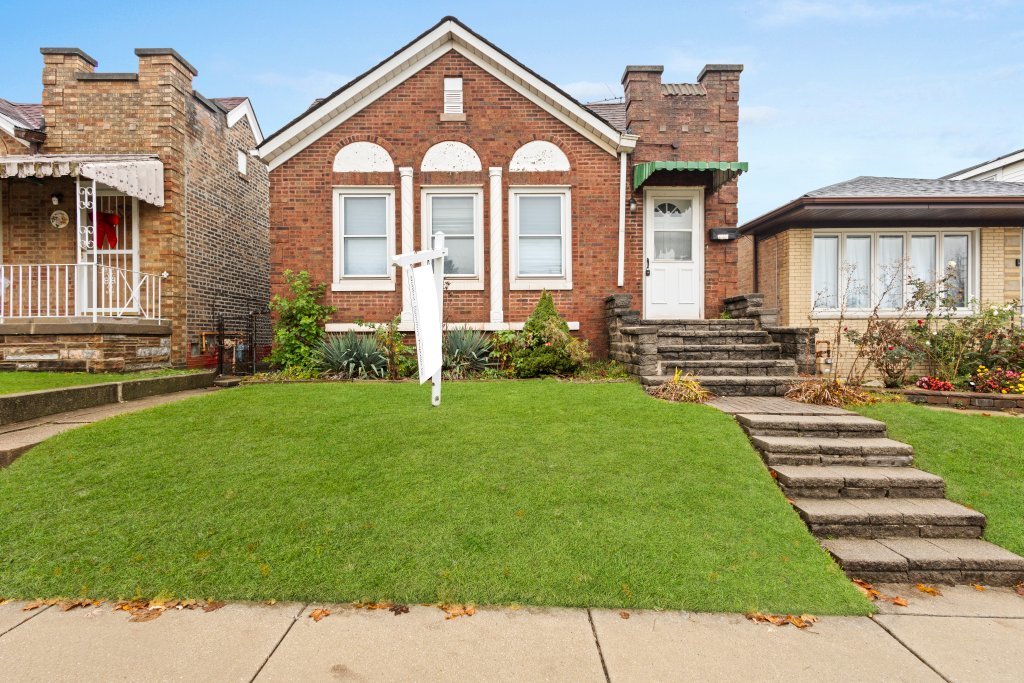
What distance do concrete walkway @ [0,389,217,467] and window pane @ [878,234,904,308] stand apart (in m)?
13.3

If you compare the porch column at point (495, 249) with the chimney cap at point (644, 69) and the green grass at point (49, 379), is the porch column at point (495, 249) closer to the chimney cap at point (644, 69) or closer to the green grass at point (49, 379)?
the chimney cap at point (644, 69)

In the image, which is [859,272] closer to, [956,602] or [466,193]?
[466,193]

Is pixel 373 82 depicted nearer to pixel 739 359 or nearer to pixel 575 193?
pixel 575 193

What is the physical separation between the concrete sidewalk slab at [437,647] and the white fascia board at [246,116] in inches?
536

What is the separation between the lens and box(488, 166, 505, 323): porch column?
1069cm

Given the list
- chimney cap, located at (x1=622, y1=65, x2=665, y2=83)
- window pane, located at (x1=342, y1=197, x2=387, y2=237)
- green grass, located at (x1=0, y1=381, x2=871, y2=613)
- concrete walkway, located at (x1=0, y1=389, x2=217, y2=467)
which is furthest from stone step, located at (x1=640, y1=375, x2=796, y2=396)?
concrete walkway, located at (x1=0, y1=389, x2=217, y2=467)

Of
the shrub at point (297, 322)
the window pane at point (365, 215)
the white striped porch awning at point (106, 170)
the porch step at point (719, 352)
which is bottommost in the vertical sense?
the porch step at point (719, 352)

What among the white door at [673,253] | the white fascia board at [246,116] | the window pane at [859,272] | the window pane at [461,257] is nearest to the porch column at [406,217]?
the window pane at [461,257]

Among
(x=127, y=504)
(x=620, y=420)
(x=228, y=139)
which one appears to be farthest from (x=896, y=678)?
(x=228, y=139)

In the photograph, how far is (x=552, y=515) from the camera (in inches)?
170

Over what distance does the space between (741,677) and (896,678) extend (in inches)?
32.5

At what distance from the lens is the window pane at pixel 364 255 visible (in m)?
10.8

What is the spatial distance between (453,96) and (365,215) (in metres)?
2.88

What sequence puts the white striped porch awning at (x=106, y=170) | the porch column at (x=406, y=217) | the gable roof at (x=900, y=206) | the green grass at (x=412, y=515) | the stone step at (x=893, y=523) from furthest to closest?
1. the porch column at (x=406, y=217)
2. the gable roof at (x=900, y=206)
3. the white striped porch awning at (x=106, y=170)
4. the stone step at (x=893, y=523)
5. the green grass at (x=412, y=515)
